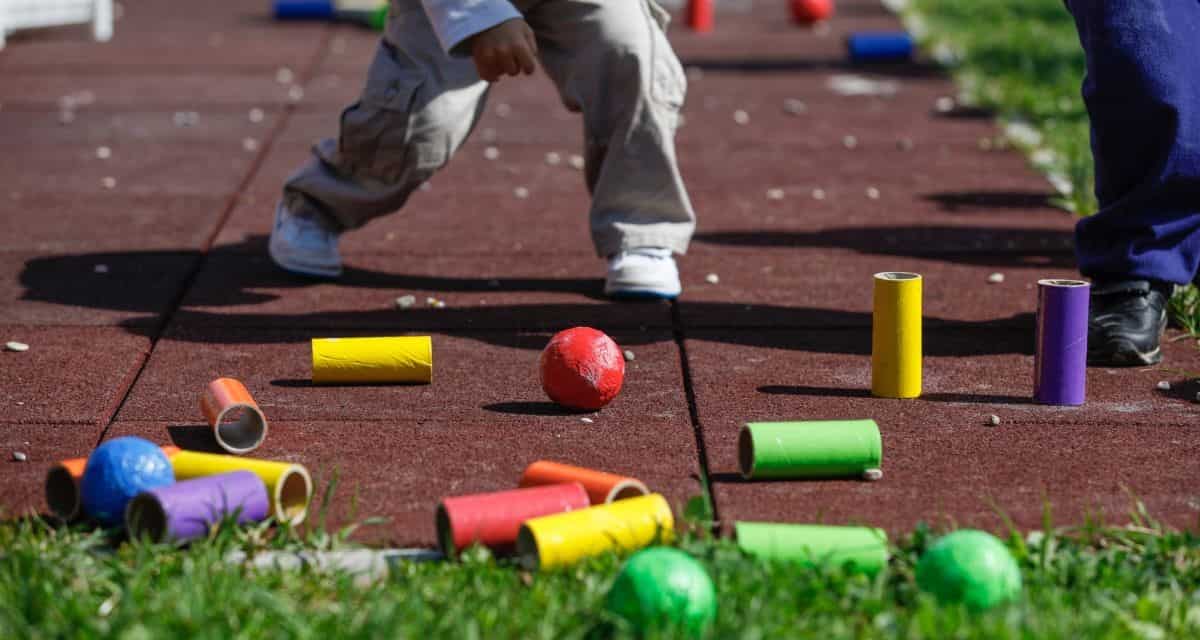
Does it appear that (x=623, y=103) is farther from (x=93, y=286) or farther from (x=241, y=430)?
(x=93, y=286)

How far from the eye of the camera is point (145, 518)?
9.32 feet

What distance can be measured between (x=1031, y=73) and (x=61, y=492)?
24.2 ft

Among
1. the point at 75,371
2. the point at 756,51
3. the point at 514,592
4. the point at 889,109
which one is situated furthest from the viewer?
the point at 756,51

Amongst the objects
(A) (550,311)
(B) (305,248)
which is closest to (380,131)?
(B) (305,248)

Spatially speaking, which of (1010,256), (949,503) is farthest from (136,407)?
(1010,256)

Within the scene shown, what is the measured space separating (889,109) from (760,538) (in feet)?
20.2

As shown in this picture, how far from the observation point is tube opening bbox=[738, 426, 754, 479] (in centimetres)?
321

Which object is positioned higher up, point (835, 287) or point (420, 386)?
point (420, 386)

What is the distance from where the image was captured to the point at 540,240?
568 cm

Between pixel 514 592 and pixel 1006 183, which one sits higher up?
pixel 514 592

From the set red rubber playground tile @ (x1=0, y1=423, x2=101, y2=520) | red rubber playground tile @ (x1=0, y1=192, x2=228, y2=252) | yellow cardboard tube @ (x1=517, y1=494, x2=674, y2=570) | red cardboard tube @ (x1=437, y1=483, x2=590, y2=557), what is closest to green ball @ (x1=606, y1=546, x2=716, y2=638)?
yellow cardboard tube @ (x1=517, y1=494, x2=674, y2=570)

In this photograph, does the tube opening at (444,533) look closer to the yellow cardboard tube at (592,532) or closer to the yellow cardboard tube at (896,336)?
the yellow cardboard tube at (592,532)

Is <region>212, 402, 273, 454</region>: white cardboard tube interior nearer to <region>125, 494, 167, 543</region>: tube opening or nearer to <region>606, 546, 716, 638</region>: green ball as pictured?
<region>125, 494, 167, 543</region>: tube opening

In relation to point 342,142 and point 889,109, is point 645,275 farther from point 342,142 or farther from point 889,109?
point 889,109
